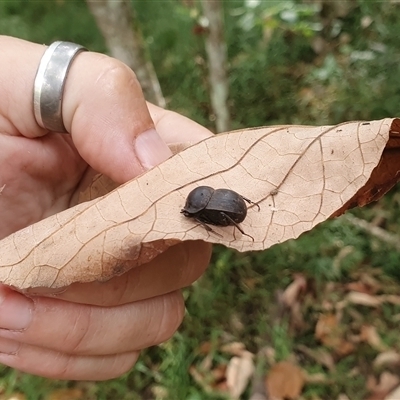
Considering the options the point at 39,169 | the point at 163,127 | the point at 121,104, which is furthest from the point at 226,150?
the point at 39,169

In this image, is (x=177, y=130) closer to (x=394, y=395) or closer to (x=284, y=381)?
(x=284, y=381)

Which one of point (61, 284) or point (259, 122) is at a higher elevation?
point (61, 284)

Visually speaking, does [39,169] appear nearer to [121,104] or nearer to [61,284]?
[121,104]

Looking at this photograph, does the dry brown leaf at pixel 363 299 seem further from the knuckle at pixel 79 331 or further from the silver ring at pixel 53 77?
the silver ring at pixel 53 77

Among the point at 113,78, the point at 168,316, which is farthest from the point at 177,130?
the point at 168,316

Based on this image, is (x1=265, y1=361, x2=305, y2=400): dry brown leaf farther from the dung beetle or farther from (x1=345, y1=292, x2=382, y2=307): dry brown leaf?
the dung beetle

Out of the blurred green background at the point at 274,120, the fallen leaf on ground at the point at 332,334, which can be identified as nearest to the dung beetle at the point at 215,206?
the blurred green background at the point at 274,120
